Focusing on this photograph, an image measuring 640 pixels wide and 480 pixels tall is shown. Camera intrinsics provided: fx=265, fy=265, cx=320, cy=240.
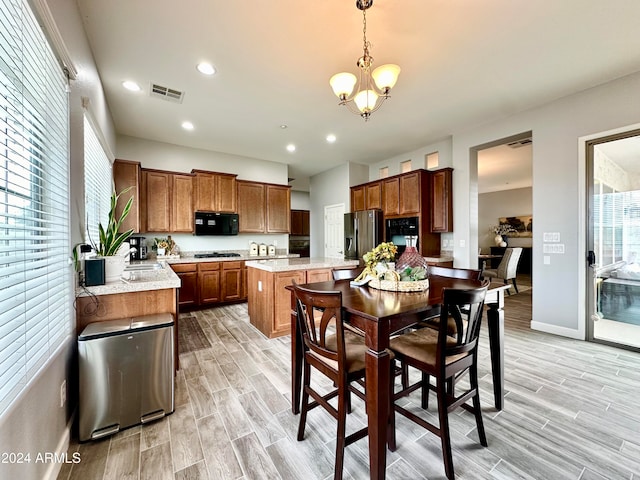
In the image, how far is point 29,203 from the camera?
1.24m

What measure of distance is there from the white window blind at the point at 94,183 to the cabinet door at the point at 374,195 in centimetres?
452

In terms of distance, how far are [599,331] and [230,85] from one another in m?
5.16

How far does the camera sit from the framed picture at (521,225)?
910 cm

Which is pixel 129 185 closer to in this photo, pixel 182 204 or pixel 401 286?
pixel 182 204

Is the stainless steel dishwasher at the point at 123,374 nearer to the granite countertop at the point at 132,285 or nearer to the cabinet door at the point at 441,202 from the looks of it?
the granite countertop at the point at 132,285

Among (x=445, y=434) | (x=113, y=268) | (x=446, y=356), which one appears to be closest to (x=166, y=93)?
→ (x=113, y=268)

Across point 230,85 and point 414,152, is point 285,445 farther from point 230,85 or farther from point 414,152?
point 414,152

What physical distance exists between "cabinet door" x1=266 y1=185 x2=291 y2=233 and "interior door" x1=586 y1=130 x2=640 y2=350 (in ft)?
16.1

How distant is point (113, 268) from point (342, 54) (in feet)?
9.01

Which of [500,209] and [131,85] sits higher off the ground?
[131,85]

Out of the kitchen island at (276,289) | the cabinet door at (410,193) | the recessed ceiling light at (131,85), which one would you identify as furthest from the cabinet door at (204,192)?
the cabinet door at (410,193)

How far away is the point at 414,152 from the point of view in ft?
17.6

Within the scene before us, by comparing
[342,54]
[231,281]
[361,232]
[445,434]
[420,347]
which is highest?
[342,54]

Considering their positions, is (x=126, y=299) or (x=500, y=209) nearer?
(x=126, y=299)
